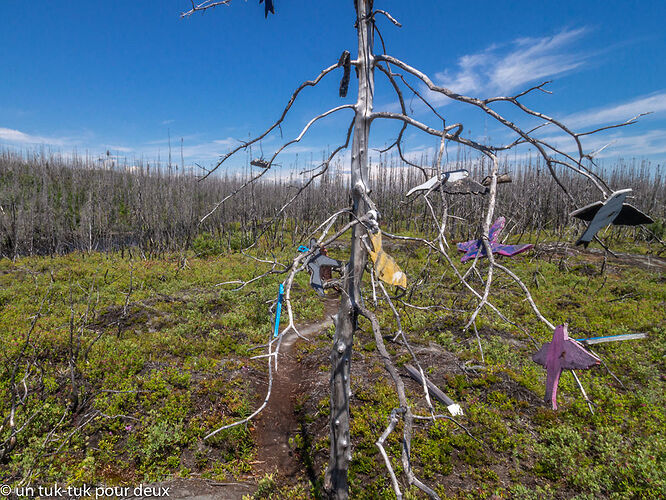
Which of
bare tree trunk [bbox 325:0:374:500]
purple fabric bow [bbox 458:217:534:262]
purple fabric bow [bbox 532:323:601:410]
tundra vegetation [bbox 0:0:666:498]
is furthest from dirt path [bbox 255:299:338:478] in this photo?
purple fabric bow [bbox 532:323:601:410]

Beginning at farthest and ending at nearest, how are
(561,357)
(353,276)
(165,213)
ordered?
(165,213)
(353,276)
(561,357)

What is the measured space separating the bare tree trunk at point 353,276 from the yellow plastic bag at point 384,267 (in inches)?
16.7

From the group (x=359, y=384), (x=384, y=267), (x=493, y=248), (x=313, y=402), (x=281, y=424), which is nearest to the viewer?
(x=384, y=267)

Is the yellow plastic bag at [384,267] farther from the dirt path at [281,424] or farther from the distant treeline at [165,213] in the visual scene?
the distant treeline at [165,213]

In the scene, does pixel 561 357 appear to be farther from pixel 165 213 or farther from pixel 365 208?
pixel 165 213

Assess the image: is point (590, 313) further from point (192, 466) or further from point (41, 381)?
point (41, 381)

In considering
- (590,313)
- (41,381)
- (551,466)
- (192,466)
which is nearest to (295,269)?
(192,466)

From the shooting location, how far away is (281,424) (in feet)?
15.0

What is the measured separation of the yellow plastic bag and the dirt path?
359 centimetres

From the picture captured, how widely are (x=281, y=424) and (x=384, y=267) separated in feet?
13.8

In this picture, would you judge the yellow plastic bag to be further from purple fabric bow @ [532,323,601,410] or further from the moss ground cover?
the moss ground cover

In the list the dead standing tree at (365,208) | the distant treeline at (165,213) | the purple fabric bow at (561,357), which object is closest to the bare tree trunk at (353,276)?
the dead standing tree at (365,208)

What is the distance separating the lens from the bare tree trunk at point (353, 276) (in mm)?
1699

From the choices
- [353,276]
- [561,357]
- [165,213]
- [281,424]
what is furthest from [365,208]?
[165,213]
